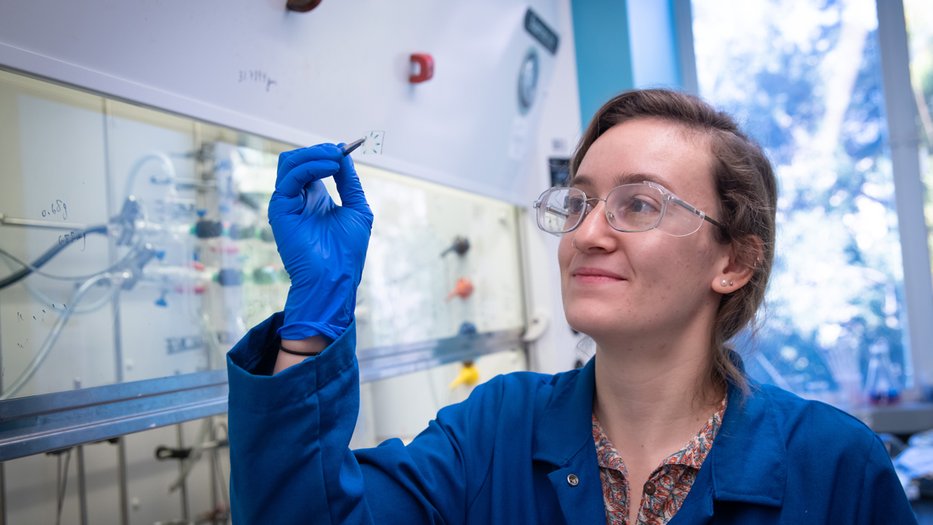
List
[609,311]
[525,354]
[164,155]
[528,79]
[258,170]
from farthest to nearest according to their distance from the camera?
[525,354], [528,79], [258,170], [164,155], [609,311]

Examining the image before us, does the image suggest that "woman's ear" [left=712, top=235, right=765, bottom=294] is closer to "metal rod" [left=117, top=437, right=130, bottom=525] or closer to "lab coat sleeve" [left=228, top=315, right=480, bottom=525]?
"lab coat sleeve" [left=228, top=315, right=480, bottom=525]

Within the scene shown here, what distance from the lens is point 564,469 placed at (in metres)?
1.08

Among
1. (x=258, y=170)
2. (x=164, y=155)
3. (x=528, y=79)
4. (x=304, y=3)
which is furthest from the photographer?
(x=528, y=79)

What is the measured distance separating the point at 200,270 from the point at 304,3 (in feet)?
1.99

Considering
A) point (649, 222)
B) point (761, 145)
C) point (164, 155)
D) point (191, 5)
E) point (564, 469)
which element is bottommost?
point (564, 469)

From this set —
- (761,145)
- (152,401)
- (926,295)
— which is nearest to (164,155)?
(152,401)

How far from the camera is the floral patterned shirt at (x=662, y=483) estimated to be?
104 centimetres

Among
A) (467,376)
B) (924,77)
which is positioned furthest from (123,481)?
(924,77)

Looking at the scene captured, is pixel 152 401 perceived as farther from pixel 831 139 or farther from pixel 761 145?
pixel 831 139

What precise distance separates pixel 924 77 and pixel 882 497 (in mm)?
2778

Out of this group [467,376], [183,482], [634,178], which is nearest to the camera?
[634,178]

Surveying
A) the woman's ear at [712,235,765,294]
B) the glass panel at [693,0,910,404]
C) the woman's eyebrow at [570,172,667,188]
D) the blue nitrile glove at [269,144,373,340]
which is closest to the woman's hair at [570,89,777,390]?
the woman's ear at [712,235,765,294]

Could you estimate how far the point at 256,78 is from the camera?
1.24 metres

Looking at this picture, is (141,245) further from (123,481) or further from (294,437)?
(123,481)
